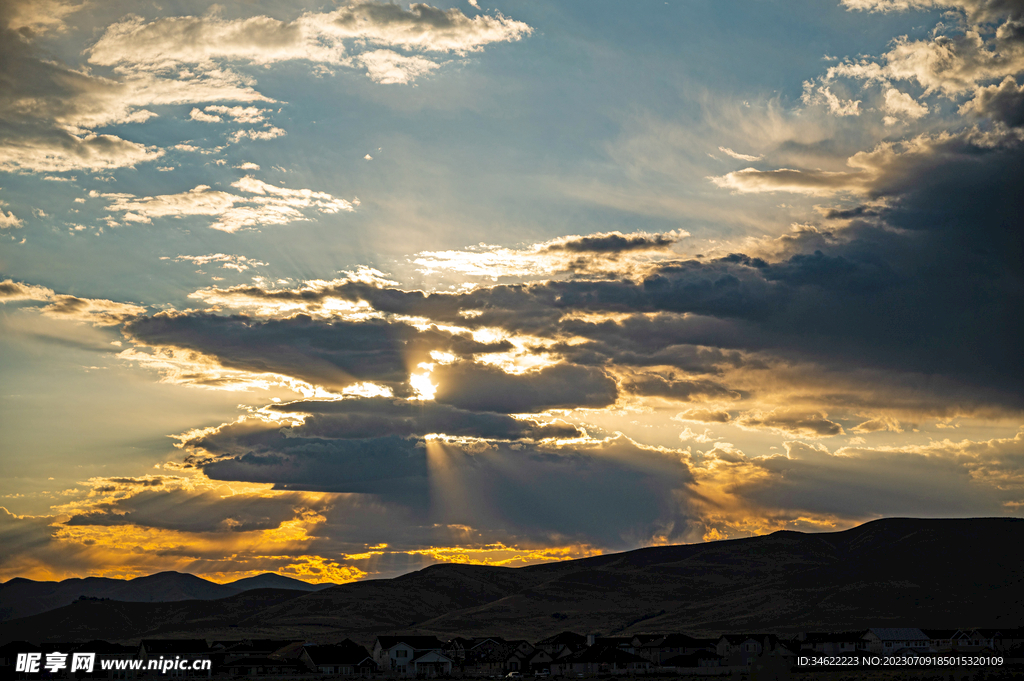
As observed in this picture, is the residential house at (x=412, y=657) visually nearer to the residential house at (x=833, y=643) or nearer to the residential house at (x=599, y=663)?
the residential house at (x=599, y=663)

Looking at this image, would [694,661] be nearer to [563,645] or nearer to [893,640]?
[563,645]

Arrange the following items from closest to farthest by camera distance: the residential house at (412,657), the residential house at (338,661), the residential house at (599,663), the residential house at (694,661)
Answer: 1. the residential house at (599,663)
2. the residential house at (694,661)
3. the residential house at (338,661)
4. the residential house at (412,657)

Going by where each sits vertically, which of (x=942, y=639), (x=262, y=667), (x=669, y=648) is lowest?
(x=262, y=667)

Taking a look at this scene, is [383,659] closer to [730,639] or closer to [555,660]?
[555,660]

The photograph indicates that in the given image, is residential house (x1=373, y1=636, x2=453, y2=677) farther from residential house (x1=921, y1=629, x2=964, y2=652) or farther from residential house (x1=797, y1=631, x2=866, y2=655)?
residential house (x1=921, y1=629, x2=964, y2=652)

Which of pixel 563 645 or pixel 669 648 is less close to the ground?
pixel 563 645

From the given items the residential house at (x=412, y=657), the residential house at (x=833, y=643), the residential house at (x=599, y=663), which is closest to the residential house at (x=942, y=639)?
the residential house at (x=833, y=643)

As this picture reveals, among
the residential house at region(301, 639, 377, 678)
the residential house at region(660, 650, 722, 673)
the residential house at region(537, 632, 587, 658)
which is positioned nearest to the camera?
the residential house at region(660, 650, 722, 673)

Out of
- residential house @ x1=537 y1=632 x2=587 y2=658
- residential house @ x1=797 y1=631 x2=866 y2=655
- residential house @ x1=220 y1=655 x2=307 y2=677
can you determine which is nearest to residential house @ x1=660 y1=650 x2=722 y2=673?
residential house @ x1=797 y1=631 x2=866 y2=655

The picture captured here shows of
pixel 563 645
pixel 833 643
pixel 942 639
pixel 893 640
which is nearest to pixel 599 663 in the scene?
pixel 563 645

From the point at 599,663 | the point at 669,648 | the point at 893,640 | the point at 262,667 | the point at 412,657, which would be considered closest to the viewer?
the point at 599,663

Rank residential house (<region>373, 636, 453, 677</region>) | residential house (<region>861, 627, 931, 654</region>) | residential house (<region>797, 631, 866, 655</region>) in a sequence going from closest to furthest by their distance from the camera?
residential house (<region>861, 627, 931, 654</region>)
residential house (<region>797, 631, 866, 655</region>)
residential house (<region>373, 636, 453, 677</region>)

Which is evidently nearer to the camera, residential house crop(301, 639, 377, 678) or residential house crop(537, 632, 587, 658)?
residential house crop(301, 639, 377, 678)

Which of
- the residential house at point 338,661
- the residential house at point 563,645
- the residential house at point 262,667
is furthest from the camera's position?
the residential house at point 563,645
